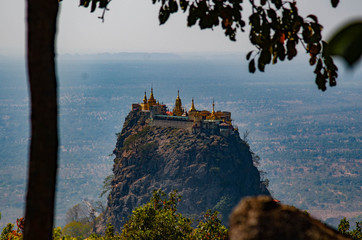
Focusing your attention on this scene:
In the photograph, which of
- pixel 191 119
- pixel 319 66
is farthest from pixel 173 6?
pixel 191 119

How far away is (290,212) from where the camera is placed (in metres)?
5.28

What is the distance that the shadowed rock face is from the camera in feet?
16.9

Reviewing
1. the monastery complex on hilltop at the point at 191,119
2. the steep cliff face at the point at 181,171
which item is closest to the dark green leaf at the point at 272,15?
the monastery complex on hilltop at the point at 191,119

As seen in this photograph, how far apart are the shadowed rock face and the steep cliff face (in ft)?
269

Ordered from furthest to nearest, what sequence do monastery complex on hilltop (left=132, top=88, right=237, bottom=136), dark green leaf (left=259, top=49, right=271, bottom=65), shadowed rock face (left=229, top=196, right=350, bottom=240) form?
monastery complex on hilltop (left=132, top=88, right=237, bottom=136), dark green leaf (left=259, top=49, right=271, bottom=65), shadowed rock face (left=229, top=196, right=350, bottom=240)

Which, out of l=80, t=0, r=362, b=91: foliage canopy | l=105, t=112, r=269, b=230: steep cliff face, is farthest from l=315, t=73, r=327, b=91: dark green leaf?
l=105, t=112, r=269, b=230: steep cliff face

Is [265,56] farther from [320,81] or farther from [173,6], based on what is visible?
[173,6]

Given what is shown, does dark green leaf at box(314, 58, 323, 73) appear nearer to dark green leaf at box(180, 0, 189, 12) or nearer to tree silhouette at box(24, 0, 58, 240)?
dark green leaf at box(180, 0, 189, 12)

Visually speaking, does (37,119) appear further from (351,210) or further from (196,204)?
(351,210)

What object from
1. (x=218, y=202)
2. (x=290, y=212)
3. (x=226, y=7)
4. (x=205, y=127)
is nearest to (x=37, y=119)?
(x=290, y=212)

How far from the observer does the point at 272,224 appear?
5.20m

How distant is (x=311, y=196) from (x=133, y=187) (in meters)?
110

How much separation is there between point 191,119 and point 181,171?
13745mm

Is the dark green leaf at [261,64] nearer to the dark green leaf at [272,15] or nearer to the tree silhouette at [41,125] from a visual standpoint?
the dark green leaf at [272,15]
